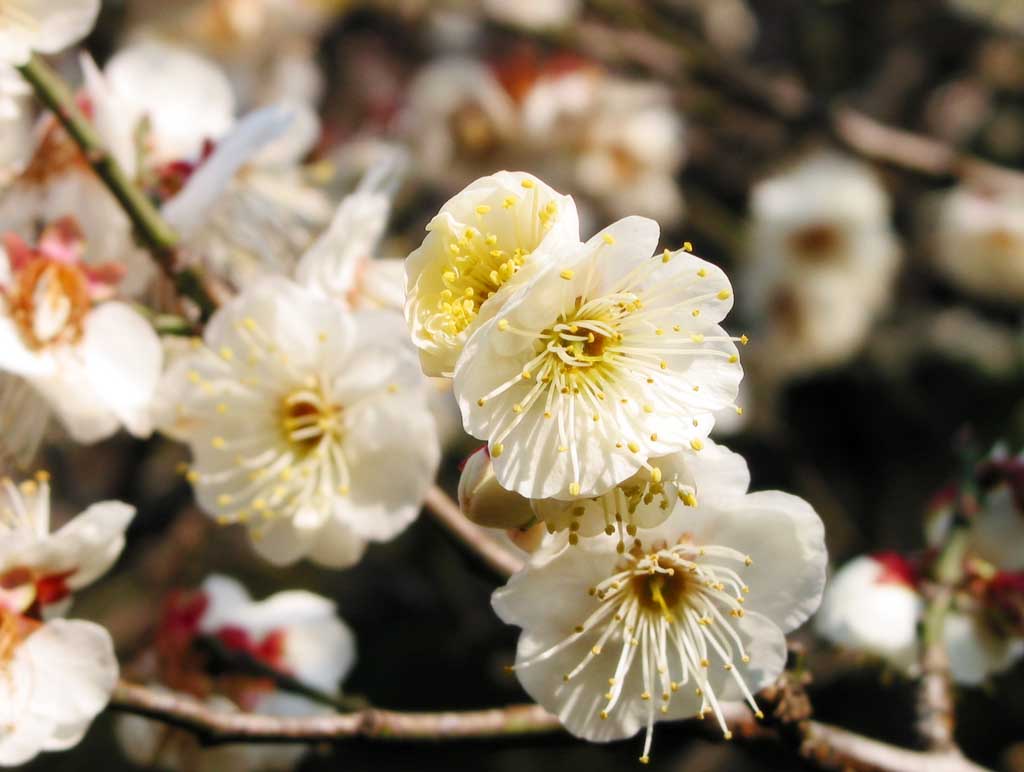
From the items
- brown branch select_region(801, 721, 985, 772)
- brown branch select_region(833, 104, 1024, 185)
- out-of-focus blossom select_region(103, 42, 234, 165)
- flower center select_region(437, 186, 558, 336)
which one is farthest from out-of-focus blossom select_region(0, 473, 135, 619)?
brown branch select_region(833, 104, 1024, 185)

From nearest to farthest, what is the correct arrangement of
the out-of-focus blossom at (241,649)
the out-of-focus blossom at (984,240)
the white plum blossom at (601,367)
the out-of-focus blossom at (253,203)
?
the white plum blossom at (601,367), the out-of-focus blossom at (253,203), the out-of-focus blossom at (241,649), the out-of-focus blossom at (984,240)

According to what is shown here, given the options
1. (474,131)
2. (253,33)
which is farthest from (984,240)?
(253,33)

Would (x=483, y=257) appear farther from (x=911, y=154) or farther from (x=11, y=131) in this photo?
(x=911, y=154)

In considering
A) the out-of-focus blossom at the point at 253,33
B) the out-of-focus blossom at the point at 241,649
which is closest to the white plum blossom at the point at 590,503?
the out-of-focus blossom at the point at 241,649

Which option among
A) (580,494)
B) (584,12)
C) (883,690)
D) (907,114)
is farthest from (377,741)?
(907,114)

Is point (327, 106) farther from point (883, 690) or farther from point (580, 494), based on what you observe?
point (580, 494)

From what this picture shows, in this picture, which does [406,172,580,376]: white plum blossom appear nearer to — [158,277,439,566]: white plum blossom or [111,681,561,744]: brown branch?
[158,277,439,566]: white plum blossom

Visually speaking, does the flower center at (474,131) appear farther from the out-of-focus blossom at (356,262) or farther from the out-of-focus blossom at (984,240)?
the out-of-focus blossom at (356,262)
